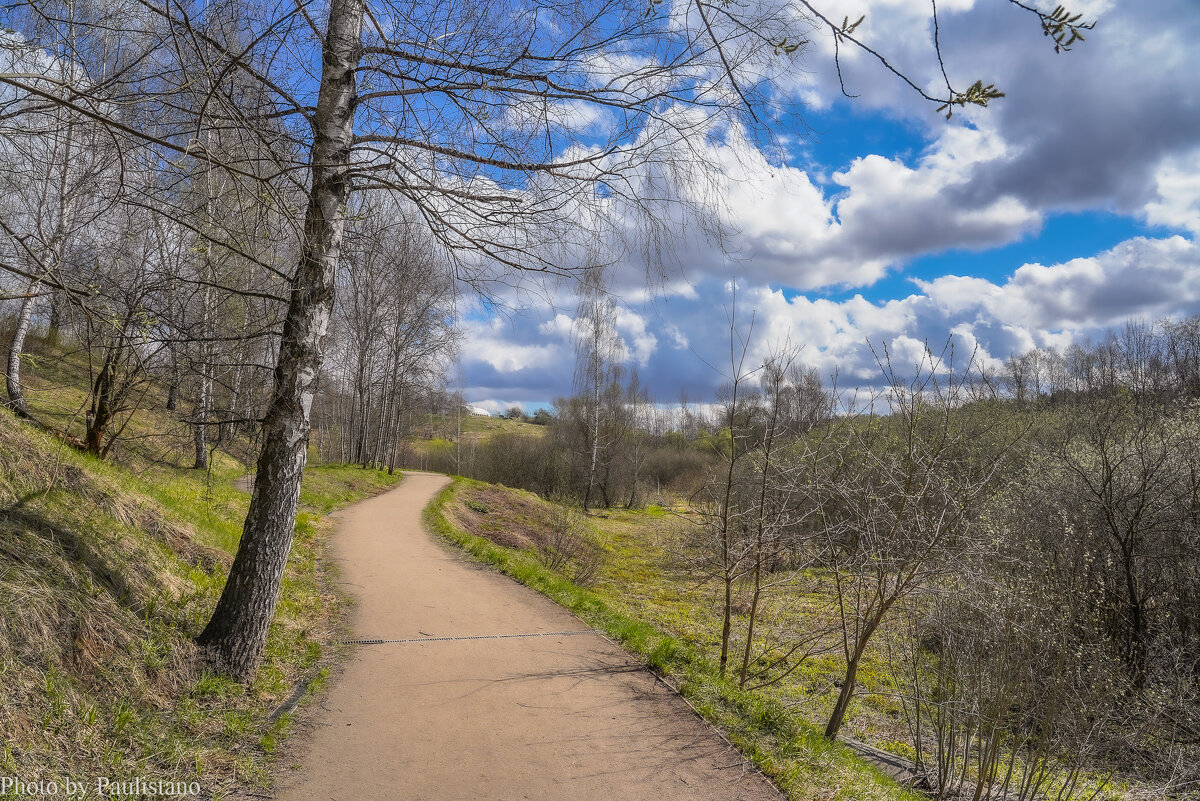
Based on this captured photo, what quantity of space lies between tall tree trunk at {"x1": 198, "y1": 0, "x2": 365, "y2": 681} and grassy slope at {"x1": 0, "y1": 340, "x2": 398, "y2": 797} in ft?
1.07

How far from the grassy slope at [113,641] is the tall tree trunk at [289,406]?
326 mm

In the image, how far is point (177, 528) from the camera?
6.22 meters

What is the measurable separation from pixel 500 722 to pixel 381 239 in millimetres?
3921

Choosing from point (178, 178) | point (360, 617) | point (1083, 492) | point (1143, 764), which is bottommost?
point (1143, 764)

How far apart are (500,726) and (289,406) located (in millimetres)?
2772

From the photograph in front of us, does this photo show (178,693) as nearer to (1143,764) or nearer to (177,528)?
(177,528)

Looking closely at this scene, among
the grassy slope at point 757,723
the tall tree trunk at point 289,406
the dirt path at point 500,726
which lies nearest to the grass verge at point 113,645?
the tall tree trunk at point 289,406

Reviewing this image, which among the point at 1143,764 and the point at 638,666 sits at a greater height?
the point at 638,666

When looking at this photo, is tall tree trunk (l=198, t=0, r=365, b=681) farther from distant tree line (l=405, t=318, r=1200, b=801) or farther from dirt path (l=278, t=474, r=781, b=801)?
distant tree line (l=405, t=318, r=1200, b=801)

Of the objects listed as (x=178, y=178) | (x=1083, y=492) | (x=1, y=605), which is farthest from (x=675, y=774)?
(x=1083, y=492)

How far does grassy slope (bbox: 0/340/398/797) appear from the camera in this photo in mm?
3180

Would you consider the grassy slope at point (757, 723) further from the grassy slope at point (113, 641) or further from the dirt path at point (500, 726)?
the grassy slope at point (113, 641)

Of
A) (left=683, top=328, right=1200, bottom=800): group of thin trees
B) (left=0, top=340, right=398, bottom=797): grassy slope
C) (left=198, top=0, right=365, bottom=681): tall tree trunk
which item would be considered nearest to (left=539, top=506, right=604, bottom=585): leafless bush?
(left=683, top=328, right=1200, bottom=800): group of thin trees

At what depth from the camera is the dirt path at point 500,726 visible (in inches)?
147
